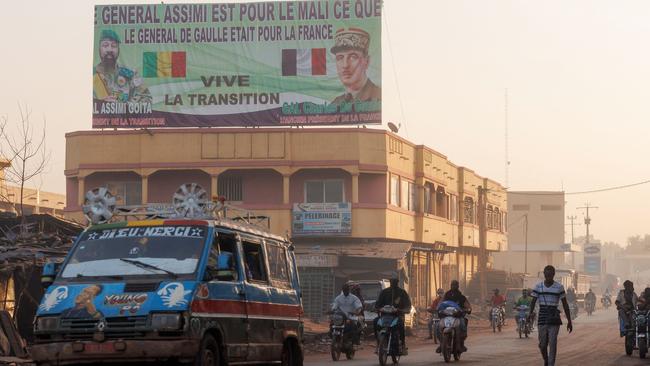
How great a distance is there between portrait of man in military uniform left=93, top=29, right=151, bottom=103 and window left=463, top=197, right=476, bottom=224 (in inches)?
1011

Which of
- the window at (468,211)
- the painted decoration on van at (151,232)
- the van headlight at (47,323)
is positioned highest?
the window at (468,211)

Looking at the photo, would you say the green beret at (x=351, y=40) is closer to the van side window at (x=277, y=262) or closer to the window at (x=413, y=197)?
the window at (x=413, y=197)

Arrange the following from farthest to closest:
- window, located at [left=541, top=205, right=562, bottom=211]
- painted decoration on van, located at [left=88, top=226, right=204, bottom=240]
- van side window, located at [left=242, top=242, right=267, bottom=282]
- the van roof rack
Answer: window, located at [left=541, top=205, right=562, bottom=211] → the van roof rack → van side window, located at [left=242, top=242, right=267, bottom=282] → painted decoration on van, located at [left=88, top=226, right=204, bottom=240]

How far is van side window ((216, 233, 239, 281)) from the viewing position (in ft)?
45.9

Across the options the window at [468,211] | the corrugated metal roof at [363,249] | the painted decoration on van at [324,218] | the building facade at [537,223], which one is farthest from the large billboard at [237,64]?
the building facade at [537,223]

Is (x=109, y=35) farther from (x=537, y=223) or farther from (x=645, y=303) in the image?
(x=537, y=223)

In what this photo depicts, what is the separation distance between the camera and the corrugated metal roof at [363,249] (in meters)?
51.2

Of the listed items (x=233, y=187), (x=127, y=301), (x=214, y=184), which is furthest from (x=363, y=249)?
(x=127, y=301)

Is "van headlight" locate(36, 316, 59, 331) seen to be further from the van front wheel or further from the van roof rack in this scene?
the van roof rack

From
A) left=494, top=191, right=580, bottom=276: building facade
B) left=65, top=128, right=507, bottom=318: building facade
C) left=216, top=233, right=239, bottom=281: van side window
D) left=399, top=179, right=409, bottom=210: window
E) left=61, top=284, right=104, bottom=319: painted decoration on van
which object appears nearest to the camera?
left=61, top=284, right=104, bottom=319: painted decoration on van

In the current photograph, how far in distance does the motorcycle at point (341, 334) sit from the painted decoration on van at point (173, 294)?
492 inches

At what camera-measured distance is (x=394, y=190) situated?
56594 millimetres

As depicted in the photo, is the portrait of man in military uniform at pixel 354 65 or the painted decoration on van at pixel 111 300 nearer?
the painted decoration on van at pixel 111 300

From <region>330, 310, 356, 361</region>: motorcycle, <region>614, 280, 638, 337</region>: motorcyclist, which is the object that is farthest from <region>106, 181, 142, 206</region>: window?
<region>614, 280, 638, 337</region>: motorcyclist
